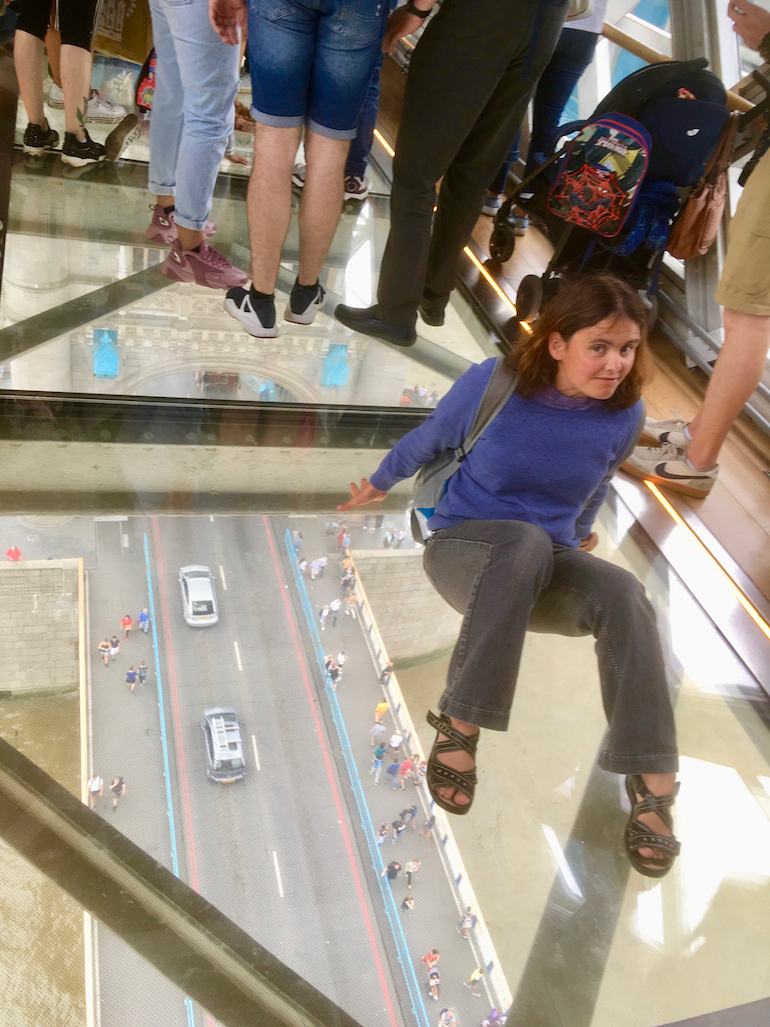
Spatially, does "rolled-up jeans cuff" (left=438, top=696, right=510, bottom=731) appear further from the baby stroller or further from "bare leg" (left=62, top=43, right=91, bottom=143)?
"bare leg" (left=62, top=43, right=91, bottom=143)

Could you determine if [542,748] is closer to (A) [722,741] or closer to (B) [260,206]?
(A) [722,741]

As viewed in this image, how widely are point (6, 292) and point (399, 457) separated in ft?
4.66

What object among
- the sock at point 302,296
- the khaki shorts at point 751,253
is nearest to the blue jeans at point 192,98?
the sock at point 302,296

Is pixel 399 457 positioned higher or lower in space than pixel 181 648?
higher

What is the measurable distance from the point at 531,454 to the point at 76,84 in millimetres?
2249

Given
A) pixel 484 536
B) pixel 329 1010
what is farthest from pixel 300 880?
pixel 484 536

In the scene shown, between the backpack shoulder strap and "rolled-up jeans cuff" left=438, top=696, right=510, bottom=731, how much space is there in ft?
1.85

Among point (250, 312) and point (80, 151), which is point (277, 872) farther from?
point (80, 151)

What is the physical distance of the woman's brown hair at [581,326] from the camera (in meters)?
1.57

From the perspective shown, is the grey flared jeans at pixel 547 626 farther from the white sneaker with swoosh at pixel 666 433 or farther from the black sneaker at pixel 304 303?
the white sneaker with swoosh at pixel 666 433

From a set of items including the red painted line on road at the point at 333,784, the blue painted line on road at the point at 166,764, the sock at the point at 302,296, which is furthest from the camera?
the sock at the point at 302,296

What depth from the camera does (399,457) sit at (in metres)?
A: 1.82

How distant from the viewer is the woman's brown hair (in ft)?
5.16

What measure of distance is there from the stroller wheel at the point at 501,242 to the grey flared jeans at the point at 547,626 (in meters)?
2.35
